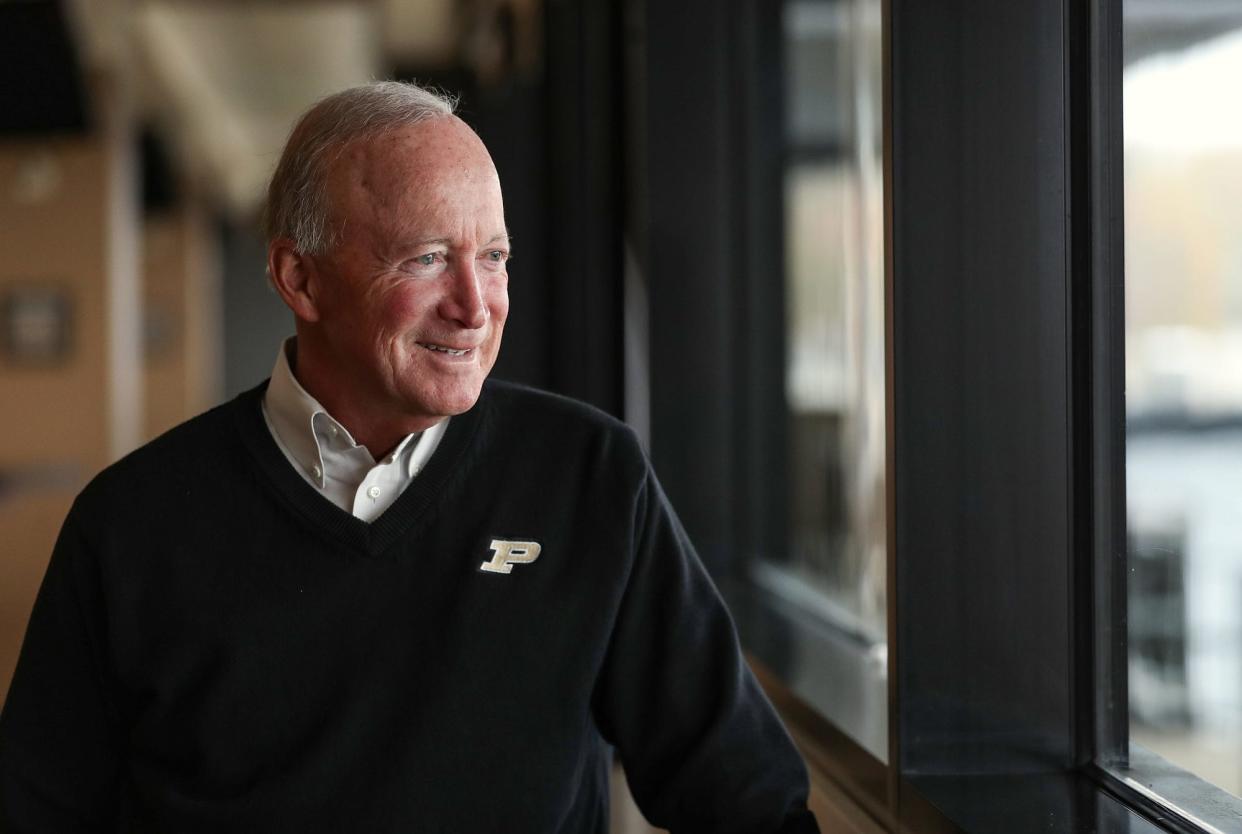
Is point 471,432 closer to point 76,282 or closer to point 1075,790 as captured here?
point 1075,790

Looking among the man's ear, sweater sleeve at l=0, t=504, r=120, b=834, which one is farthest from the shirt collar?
sweater sleeve at l=0, t=504, r=120, b=834

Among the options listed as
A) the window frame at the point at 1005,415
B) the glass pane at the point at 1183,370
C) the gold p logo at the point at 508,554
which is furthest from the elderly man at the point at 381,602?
the glass pane at the point at 1183,370

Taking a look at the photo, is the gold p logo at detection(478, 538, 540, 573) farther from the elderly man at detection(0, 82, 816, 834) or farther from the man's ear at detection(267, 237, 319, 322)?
the man's ear at detection(267, 237, 319, 322)

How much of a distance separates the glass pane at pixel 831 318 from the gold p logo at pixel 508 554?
5.08ft

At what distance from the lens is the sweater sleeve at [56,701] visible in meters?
1.67

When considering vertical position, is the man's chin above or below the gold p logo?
above

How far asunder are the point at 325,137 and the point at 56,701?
2.66 feet

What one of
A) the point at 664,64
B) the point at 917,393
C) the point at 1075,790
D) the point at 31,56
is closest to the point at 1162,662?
the point at 1075,790

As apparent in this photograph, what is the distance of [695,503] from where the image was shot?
3.03 metres

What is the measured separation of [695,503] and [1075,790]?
1475 mm

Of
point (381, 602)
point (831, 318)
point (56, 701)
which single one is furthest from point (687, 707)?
point (831, 318)

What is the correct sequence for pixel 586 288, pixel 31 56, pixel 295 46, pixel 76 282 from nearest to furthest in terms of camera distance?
pixel 586 288, pixel 31 56, pixel 76 282, pixel 295 46

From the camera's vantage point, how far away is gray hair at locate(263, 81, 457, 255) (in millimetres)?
1633

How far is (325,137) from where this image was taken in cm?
164
